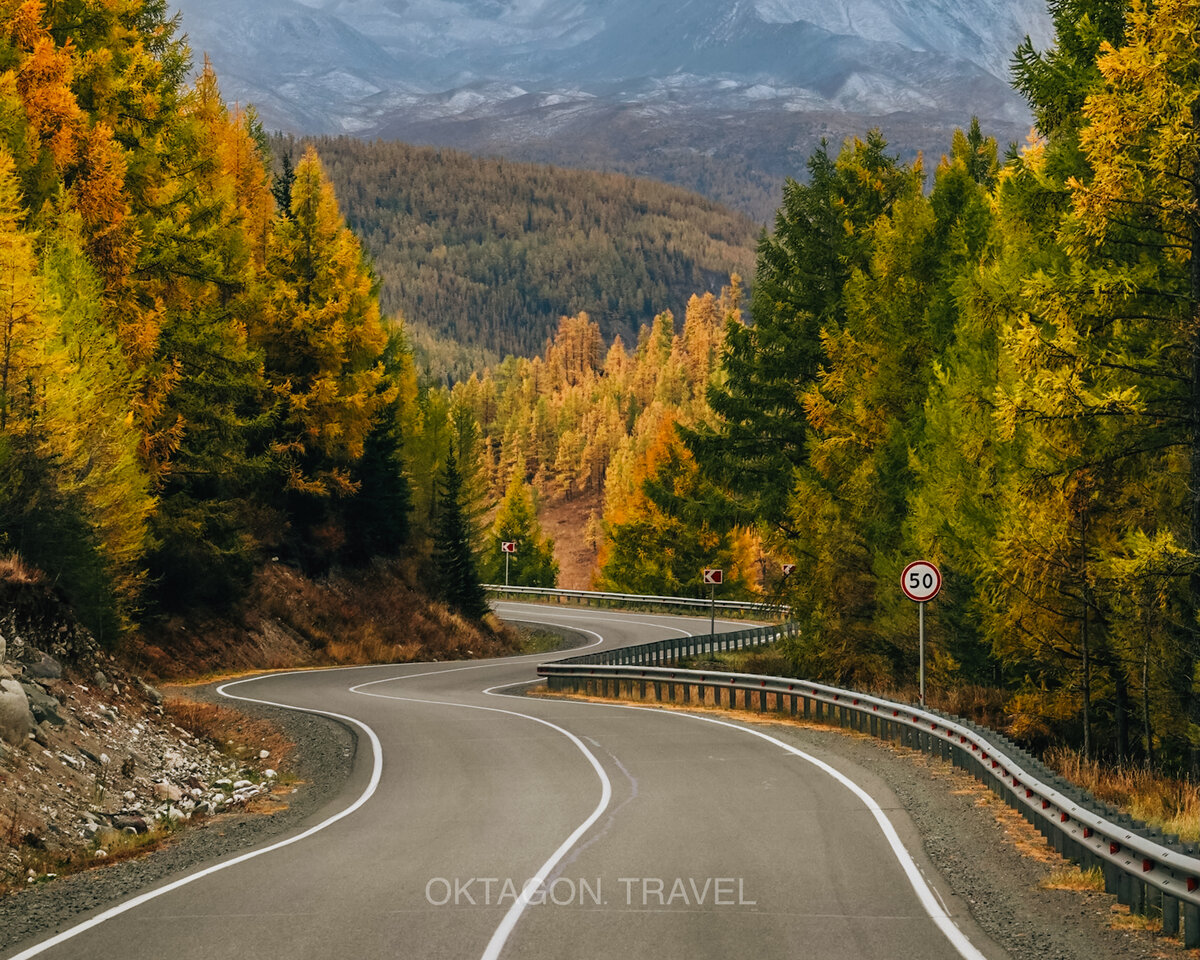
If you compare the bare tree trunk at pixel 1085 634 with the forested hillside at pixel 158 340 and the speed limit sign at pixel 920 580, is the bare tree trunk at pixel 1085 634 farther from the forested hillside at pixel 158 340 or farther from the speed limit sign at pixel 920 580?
the forested hillside at pixel 158 340

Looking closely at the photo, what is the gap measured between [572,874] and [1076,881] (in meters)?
4.09

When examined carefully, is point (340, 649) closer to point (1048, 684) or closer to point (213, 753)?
point (213, 753)

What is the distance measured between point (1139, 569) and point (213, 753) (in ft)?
43.5

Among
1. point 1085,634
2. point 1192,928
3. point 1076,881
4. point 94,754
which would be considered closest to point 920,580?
point 1085,634

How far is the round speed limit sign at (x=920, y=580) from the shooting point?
18531 mm

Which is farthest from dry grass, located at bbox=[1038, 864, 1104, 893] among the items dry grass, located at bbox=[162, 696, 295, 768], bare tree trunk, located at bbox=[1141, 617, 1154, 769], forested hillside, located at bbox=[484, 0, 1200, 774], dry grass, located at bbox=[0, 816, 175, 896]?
dry grass, located at bbox=[162, 696, 295, 768]

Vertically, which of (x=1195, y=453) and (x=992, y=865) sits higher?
(x=1195, y=453)

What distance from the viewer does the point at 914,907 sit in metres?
9.09

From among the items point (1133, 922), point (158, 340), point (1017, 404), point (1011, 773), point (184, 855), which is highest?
point (158, 340)

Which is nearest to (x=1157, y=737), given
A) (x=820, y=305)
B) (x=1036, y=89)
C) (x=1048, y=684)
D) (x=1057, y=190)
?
(x=1048, y=684)

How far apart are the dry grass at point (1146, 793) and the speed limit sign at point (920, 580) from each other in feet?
11.9

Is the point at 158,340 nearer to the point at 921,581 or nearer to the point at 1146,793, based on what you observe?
the point at 921,581

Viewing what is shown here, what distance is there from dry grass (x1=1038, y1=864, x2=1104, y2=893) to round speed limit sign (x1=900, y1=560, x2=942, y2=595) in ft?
28.3

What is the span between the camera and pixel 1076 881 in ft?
32.0
